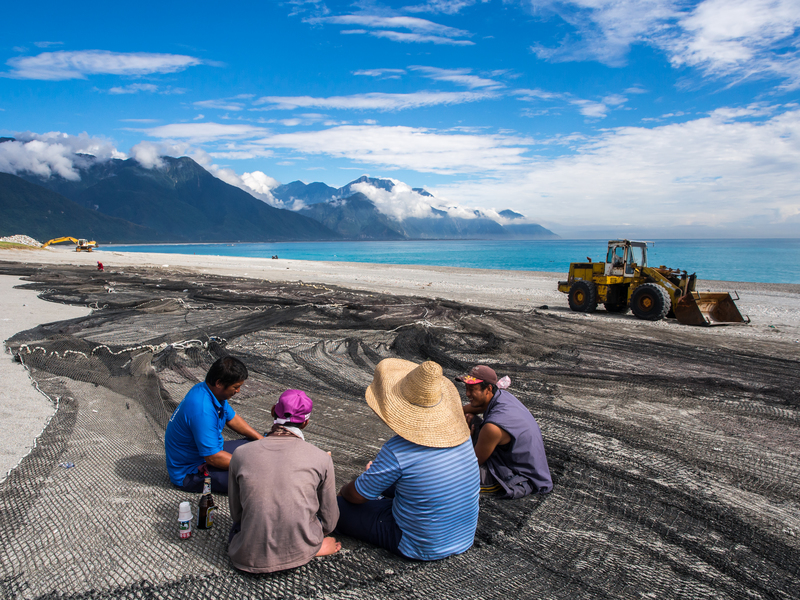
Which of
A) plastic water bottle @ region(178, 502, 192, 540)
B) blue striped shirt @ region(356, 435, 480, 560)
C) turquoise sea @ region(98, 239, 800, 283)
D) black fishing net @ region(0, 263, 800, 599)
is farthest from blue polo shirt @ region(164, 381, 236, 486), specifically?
turquoise sea @ region(98, 239, 800, 283)

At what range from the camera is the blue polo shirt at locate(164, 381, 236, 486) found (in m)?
3.40

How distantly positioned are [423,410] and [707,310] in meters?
12.9

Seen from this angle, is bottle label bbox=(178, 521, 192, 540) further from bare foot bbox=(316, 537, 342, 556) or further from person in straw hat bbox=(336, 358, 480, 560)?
person in straw hat bbox=(336, 358, 480, 560)

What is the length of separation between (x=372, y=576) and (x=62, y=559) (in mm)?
1753

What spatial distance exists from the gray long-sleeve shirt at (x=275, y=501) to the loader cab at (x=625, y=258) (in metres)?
13.5

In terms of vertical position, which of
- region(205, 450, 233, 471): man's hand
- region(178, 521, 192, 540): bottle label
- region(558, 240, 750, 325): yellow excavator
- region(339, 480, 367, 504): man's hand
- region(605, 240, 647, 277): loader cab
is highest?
region(605, 240, 647, 277): loader cab

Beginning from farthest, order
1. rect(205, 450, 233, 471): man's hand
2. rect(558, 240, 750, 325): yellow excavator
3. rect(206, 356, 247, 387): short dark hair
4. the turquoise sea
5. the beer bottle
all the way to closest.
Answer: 1. the turquoise sea
2. rect(558, 240, 750, 325): yellow excavator
3. rect(205, 450, 233, 471): man's hand
4. rect(206, 356, 247, 387): short dark hair
5. the beer bottle

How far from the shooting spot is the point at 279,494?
2.57 meters

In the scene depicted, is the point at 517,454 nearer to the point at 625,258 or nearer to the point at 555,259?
the point at 625,258

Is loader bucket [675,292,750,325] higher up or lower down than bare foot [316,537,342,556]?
higher up

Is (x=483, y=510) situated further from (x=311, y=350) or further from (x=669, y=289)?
(x=669, y=289)

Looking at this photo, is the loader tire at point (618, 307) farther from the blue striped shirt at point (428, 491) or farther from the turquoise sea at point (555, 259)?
the turquoise sea at point (555, 259)

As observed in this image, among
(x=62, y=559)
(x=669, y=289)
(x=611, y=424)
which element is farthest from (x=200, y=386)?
(x=669, y=289)

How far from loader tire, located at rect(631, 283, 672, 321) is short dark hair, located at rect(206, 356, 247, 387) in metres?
12.4
